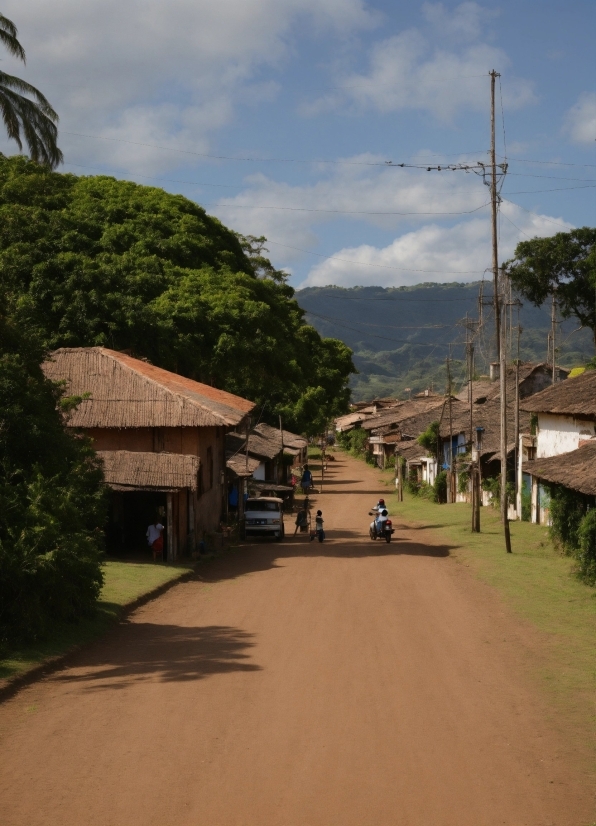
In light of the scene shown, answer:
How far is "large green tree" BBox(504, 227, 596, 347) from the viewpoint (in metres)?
52.1

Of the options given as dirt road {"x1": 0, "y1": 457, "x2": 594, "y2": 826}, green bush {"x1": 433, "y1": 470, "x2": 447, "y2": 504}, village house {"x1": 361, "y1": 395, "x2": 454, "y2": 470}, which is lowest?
dirt road {"x1": 0, "y1": 457, "x2": 594, "y2": 826}

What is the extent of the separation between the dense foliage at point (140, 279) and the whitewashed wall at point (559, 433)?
11071 millimetres

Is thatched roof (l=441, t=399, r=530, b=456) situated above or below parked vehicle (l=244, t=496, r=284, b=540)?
above

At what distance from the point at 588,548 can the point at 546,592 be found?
5.09ft

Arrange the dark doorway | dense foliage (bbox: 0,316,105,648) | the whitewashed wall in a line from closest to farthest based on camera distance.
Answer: dense foliage (bbox: 0,316,105,648), the dark doorway, the whitewashed wall

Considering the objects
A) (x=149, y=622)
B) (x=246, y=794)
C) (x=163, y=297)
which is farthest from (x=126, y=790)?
(x=163, y=297)

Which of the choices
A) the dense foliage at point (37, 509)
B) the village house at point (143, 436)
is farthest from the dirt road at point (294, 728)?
the village house at point (143, 436)

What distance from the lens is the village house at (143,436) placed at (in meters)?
24.2

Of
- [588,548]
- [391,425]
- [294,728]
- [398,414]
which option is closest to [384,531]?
[588,548]

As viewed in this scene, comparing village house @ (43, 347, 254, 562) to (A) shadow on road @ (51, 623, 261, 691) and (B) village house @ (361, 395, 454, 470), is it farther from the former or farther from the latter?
(B) village house @ (361, 395, 454, 470)

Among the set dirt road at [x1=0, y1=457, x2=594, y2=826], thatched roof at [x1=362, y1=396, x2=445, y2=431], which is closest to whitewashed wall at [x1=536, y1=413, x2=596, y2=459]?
dirt road at [x1=0, y1=457, x2=594, y2=826]

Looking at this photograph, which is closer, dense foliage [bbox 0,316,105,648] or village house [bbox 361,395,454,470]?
dense foliage [bbox 0,316,105,648]

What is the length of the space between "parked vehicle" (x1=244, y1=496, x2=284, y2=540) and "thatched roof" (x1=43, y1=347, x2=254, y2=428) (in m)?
5.21

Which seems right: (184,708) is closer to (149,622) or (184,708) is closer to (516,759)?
(516,759)
